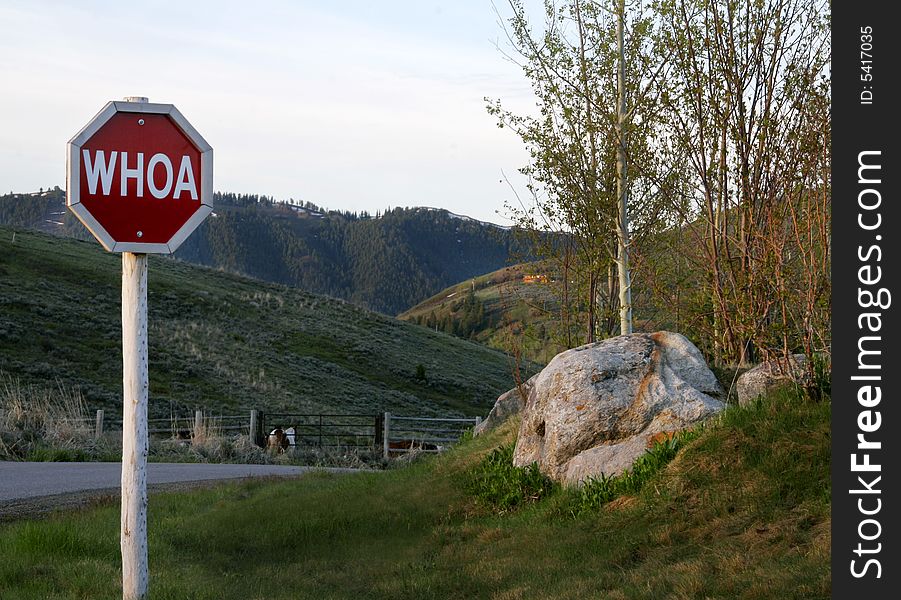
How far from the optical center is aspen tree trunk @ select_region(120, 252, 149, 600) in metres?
5.79

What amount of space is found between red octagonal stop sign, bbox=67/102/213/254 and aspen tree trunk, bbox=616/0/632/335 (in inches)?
426

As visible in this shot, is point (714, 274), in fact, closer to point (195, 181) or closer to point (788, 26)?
point (788, 26)

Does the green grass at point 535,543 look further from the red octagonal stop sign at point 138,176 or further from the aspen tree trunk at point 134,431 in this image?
the red octagonal stop sign at point 138,176

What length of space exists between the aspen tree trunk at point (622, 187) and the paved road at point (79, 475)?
23.1 ft

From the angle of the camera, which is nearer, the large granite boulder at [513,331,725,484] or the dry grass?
the large granite boulder at [513,331,725,484]

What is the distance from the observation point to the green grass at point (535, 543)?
6508 mm

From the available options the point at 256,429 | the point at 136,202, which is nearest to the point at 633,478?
the point at 136,202

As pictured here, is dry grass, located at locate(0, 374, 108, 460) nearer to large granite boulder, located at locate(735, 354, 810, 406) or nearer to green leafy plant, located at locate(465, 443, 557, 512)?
green leafy plant, located at locate(465, 443, 557, 512)

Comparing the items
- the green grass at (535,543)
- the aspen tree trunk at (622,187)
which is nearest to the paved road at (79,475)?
the green grass at (535,543)

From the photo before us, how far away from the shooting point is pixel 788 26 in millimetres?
13805

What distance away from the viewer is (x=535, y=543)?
A: 8.46m

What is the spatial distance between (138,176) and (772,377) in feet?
23.7

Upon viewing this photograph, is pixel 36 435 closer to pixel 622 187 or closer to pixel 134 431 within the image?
pixel 622 187

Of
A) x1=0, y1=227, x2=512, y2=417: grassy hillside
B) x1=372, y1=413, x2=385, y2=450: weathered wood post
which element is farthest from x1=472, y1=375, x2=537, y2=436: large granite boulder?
x1=0, y1=227, x2=512, y2=417: grassy hillside
